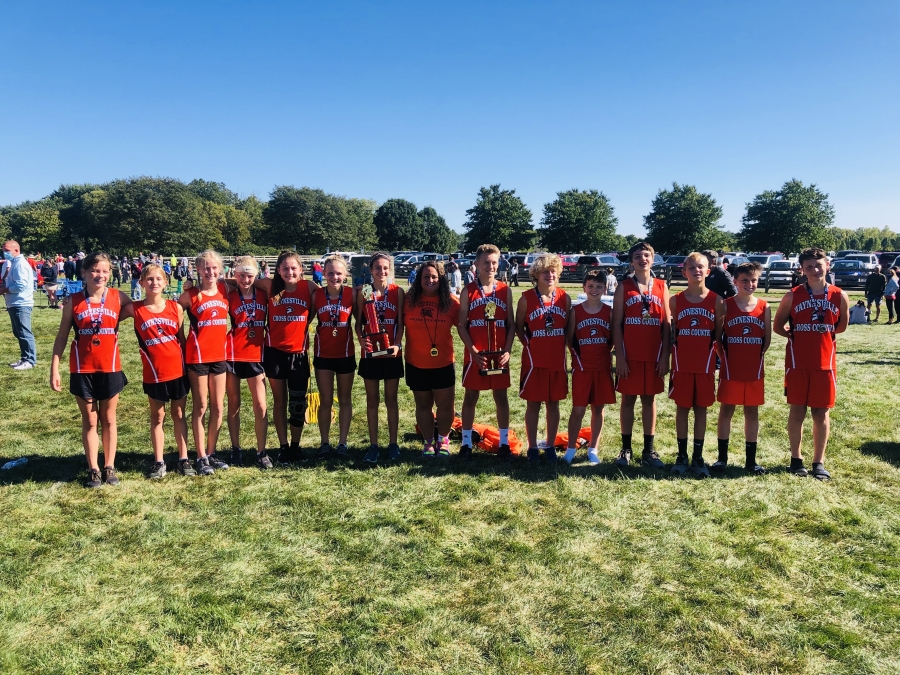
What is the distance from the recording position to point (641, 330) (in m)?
4.86

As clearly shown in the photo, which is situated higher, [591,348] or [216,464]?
[591,348]

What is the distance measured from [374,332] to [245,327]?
113cm

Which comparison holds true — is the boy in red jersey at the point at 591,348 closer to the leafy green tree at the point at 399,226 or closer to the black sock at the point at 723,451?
the black sock at the point at 723,451

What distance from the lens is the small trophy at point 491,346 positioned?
4965mm

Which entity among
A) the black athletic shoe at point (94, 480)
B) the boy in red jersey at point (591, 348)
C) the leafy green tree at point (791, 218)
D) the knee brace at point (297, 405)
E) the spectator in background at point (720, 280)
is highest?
the leafy green tree at point (791, 218)

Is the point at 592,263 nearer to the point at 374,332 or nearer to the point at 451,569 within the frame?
the point at 374,332

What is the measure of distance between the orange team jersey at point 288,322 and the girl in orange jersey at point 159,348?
0.76m

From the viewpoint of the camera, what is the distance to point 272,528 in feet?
13.0

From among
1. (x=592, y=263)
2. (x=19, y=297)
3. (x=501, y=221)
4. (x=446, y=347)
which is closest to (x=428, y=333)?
(x=446, y=347)

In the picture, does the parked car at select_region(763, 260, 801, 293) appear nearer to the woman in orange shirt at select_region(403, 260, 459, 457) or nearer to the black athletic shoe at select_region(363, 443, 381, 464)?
the woman in orange shirt at select_region(403, 260, 459, 457)

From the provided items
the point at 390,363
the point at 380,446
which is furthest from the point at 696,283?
the point at 380,446

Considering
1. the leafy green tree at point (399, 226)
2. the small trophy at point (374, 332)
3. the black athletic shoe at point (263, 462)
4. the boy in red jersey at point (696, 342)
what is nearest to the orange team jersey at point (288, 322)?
the small trophy at point (374, 332)

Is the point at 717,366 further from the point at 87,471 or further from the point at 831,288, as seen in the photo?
the point at 87,471

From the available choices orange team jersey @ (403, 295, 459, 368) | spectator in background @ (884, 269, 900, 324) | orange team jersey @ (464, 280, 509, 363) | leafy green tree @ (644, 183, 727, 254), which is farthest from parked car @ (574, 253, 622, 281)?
orange team jersey @ (403, 295, 459, 368)
